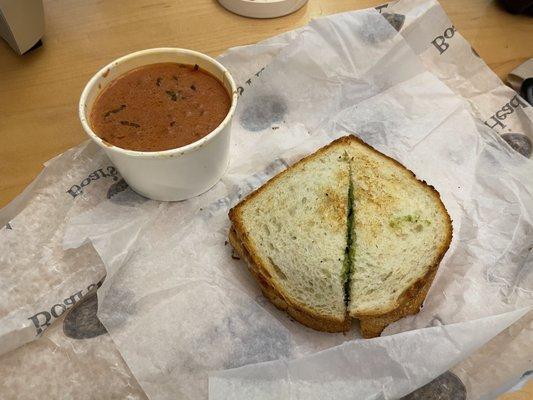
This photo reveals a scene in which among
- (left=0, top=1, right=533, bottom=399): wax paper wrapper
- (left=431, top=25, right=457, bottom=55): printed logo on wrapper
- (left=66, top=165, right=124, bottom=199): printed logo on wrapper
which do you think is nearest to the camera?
(left=0, top=1, right=533, bottom=399): wax paper wrapper

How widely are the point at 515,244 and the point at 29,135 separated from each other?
5.38ft

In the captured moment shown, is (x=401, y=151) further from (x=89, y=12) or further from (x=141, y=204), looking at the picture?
(x=89, y=12)

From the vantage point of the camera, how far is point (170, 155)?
1.35m

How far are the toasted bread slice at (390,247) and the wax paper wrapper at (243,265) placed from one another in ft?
0.29

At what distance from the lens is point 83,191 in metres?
1.56

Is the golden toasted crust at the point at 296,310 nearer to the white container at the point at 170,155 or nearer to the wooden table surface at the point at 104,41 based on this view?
the white container at the point at 170,155

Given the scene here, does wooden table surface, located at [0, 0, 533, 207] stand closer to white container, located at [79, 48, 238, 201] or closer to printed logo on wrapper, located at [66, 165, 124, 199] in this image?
printed logo on wrapper, located at [66, 165, 124, 199]

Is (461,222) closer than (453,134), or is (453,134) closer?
(461,222)

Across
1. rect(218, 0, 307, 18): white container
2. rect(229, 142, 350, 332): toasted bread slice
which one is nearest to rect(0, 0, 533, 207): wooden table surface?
rect(218, 0, 307, 18): white container

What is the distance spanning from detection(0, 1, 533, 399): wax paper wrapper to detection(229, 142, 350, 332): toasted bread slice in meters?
0.08

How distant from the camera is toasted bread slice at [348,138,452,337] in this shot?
1295 mm

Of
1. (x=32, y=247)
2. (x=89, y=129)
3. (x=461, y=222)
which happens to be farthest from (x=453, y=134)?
(x=32, y=247)

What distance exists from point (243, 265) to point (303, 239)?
218mm

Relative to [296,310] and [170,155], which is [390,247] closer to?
[296,310]
